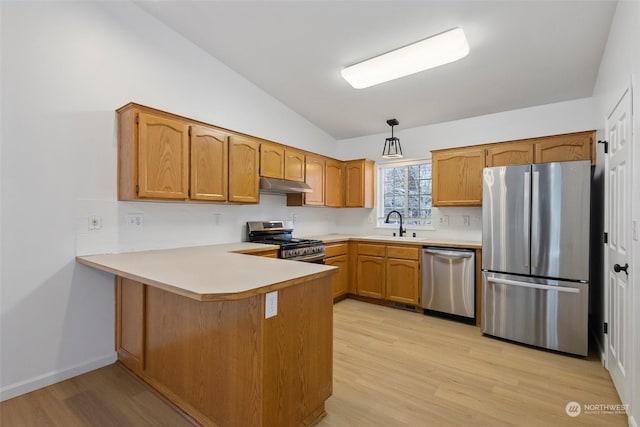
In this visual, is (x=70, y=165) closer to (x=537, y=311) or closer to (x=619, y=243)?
(x=619, y=243)

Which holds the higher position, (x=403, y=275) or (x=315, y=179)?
(x=315, y=179)

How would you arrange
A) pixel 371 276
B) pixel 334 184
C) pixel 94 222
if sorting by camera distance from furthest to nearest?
pixel 334 184
pixel 371 276
pixel 94 222

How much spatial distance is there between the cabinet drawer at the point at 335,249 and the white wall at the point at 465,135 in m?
0.81

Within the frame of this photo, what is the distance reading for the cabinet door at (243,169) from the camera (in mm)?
3156

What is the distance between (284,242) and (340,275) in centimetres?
106

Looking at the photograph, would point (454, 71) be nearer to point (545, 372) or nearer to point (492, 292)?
point (492, 292)

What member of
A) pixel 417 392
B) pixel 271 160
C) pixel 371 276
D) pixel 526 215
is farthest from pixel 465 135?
pixel 417 392

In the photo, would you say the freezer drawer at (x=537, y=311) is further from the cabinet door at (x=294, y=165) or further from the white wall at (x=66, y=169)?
the white wall at (x=66, y=169)

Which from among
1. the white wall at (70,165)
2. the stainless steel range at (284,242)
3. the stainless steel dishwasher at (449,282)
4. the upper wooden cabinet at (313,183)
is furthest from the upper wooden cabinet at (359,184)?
the white wall at (70,165)

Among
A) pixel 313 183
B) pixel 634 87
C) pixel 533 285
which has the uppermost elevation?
pixel 634 87

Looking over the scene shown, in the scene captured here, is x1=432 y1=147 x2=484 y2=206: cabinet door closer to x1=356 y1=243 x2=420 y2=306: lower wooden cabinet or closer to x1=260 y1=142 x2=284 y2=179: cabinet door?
x1=356 y1=243 x2=420 y2=306: lower wooden cabinet

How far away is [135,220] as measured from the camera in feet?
8.91

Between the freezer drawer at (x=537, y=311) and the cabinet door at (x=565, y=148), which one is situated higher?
the cabinet door at (x=565, y=148)

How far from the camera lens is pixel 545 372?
238cm
